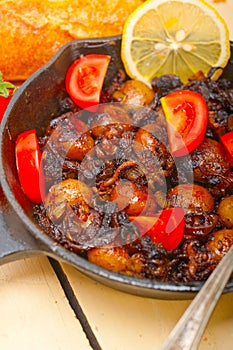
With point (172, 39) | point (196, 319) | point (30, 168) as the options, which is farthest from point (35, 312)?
point (172, 39)

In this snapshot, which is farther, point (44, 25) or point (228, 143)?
point (44, 25)

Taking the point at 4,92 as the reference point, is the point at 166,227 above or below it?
below

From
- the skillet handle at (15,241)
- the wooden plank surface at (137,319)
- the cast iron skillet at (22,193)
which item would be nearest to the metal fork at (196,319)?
the cast iron skillet at (22,193)

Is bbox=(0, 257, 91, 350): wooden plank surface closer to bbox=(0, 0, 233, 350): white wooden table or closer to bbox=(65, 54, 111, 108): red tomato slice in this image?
bbox=(0, 0, 233, 350): white wooden table

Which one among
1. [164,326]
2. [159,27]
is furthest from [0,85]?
[164,326]

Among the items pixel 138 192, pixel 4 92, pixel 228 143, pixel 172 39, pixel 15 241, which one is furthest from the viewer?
pixel 172 39

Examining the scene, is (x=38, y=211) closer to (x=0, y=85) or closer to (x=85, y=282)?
(x=85, y=282)

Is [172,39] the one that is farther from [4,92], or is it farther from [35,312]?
[35,312]
